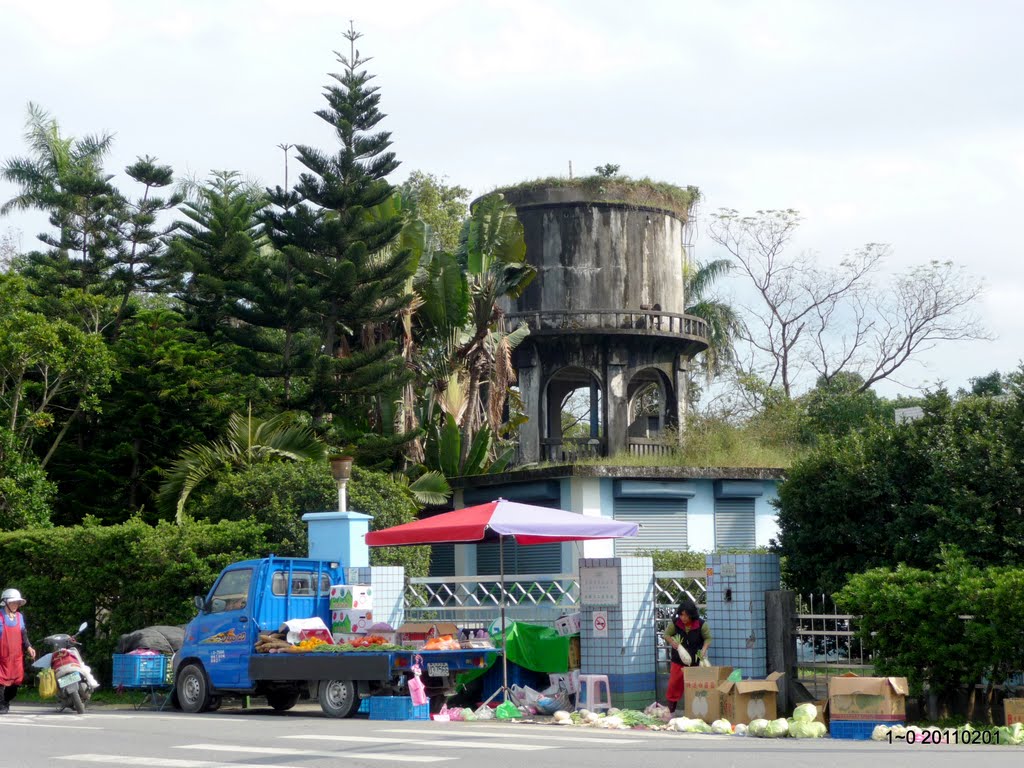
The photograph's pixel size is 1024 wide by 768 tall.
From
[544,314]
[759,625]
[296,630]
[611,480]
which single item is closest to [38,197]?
[544,314]

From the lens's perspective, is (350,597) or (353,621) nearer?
(353,621)

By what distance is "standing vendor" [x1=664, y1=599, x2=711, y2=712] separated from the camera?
14.5 meters

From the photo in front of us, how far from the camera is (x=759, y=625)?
14570 mm

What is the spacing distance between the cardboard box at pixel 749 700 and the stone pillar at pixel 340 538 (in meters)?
6.34

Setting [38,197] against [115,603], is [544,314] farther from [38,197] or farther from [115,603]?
[115,603]

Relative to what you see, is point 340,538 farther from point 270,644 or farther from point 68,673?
point 68,673

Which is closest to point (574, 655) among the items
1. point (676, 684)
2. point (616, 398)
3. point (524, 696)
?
point (524, 696)

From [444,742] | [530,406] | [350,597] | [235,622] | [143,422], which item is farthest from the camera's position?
[530,406]

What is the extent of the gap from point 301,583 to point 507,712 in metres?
3.35

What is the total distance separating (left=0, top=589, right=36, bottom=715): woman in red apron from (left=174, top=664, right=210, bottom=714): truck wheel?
2224mm

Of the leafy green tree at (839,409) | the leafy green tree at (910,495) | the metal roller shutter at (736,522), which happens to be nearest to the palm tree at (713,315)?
the leafy green tree at (839,409)

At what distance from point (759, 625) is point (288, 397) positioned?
55.7 feet

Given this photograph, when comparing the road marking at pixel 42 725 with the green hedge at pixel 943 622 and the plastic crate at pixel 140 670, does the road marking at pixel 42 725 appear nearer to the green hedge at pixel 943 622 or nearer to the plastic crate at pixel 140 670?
the plastic crate at pixel 140 670

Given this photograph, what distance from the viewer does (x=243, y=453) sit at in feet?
85.3
